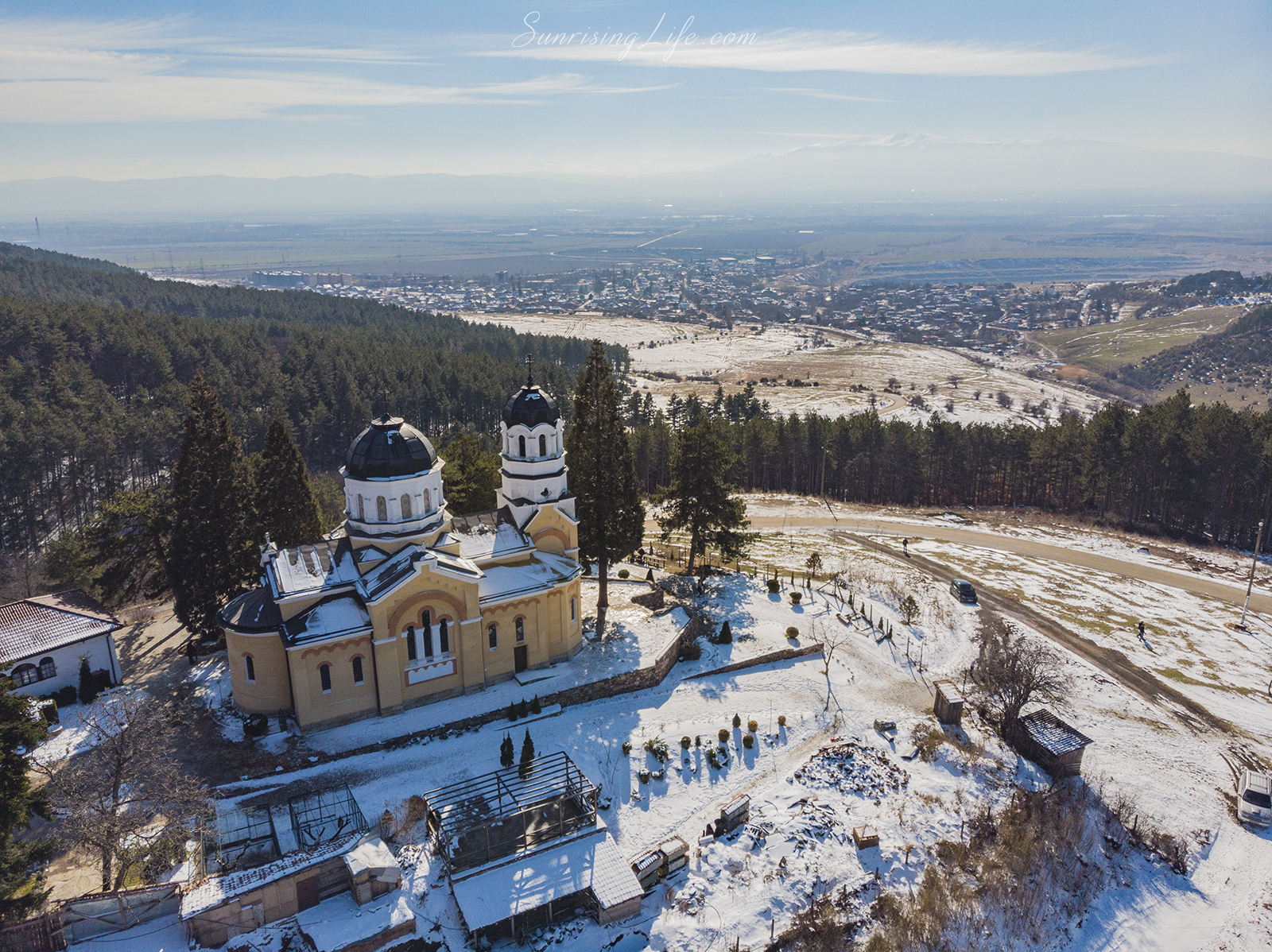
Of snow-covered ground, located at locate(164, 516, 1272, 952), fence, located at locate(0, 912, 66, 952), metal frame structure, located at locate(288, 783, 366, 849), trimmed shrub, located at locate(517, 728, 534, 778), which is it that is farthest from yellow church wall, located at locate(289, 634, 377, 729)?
fence, located at locate(0, 912, 66, 952)

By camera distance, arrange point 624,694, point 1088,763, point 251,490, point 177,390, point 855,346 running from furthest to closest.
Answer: point 855,346 < point 177,390 < point 251,490 < point 624,694 < point 1088,763

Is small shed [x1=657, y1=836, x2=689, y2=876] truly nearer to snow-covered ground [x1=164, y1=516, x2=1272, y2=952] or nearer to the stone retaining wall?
snow-covered ground [x1=164, y1=516, x2=1272, y2=952]

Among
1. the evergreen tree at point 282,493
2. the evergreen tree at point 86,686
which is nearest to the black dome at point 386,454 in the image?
the evergreen tree at point 282,493

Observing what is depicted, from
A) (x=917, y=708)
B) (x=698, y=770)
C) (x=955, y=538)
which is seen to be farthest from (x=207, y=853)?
(x=955, y=538)

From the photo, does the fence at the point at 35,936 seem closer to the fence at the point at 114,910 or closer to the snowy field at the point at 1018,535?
the fence at the point at 114,910

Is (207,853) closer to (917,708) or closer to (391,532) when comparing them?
(391,532)

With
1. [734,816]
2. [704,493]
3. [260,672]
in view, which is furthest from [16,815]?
[704,493]

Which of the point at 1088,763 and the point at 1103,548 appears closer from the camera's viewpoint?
the point at 1088,763
